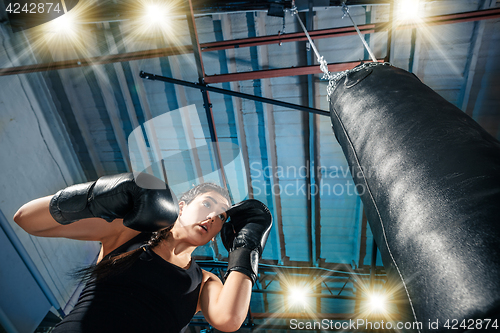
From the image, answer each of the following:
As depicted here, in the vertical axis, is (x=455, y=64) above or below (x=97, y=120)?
above

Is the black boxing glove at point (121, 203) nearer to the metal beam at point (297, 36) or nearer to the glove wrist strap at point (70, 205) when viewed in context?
the glove wrist strap at point (70, 205)

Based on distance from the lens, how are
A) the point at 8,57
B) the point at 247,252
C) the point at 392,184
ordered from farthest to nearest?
the point at 8,57 → the point at 247,252 → the point at 392,184

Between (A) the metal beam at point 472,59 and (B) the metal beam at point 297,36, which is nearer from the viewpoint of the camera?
(B) the metal beam at point 297,36

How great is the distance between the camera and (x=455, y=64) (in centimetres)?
346

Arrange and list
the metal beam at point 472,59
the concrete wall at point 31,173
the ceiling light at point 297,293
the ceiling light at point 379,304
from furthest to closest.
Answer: the ceiling light at point 297,293 < the ceiling light at point 379,304 < the metal beam at point 472,59 < the concrete wall at point 31,173

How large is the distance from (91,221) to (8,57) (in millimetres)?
4176

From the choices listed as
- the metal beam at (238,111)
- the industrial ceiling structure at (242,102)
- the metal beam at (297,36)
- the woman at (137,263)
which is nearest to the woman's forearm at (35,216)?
the woman at (137,263)

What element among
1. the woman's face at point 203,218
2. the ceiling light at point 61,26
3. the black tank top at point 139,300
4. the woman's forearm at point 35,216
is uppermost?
the ceiling light at point 61,26

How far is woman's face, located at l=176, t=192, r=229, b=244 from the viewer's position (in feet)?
6.57

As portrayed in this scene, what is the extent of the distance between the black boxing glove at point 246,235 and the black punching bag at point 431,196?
108 centimetres

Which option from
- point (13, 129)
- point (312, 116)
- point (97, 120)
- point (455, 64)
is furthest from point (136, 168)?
point (455, 64)

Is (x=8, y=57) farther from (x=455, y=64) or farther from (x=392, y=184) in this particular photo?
(x=455, y=64)

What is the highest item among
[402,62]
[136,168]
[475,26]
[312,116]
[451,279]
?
[475,26]

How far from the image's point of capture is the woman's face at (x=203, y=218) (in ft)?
6.57
